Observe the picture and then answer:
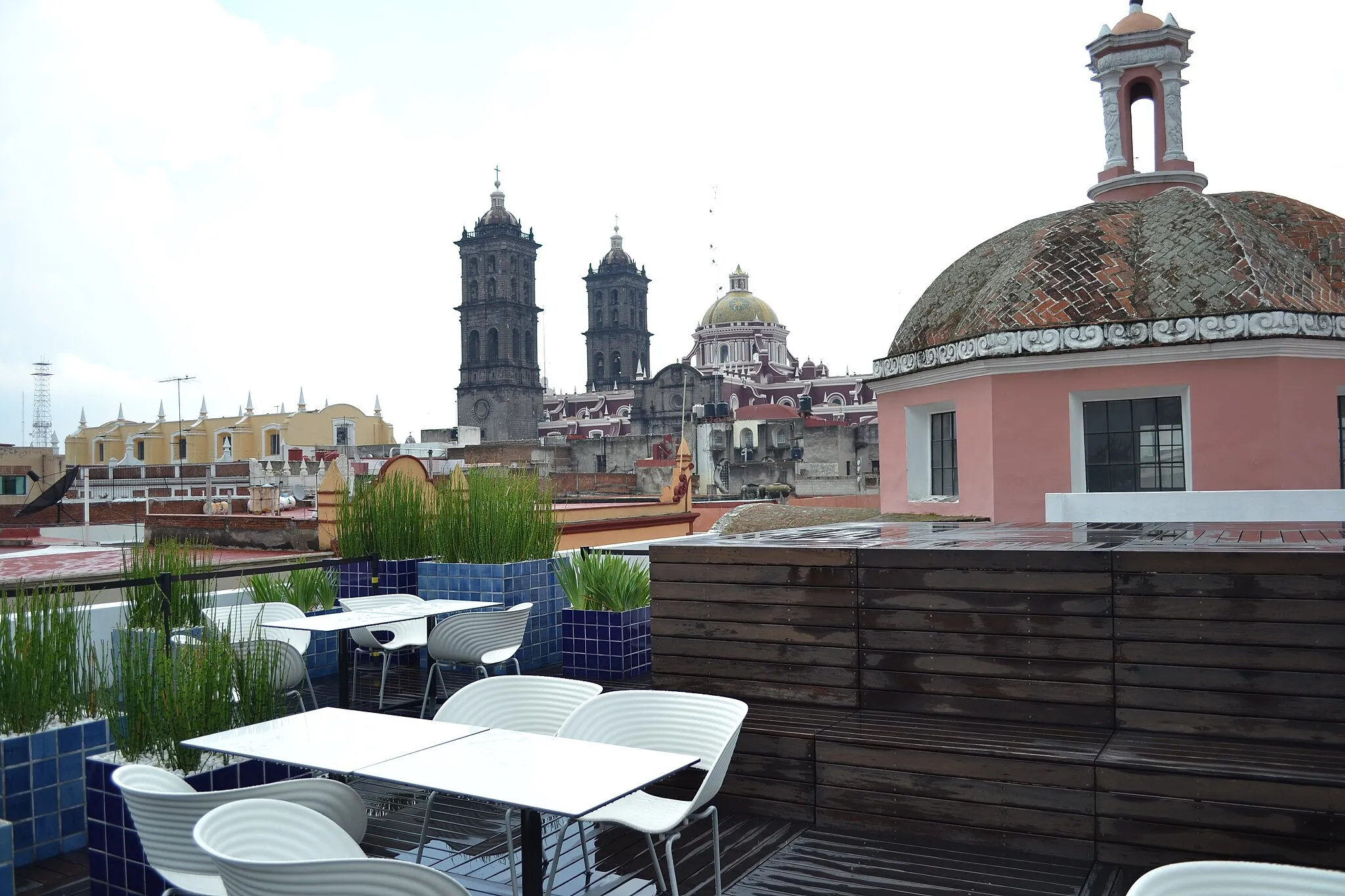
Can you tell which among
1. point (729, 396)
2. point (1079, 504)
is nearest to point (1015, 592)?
point (1079, 504)

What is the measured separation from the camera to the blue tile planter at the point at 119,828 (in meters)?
3.19

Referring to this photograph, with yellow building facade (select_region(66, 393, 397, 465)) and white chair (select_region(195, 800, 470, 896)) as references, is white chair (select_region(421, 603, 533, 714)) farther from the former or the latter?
yellow building facade (select_region(66, 393, 397, 465))

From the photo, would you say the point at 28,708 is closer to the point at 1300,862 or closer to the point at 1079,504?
the point at 1300,862

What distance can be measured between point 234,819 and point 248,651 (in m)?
1.46

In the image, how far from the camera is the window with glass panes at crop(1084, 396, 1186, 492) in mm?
9977

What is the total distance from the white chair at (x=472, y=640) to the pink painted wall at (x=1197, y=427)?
633 centimetres

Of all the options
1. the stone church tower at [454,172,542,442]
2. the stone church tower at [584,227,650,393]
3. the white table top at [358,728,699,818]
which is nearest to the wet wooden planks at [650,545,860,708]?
the white table top at [358,728,699,818]

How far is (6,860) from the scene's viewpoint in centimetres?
281

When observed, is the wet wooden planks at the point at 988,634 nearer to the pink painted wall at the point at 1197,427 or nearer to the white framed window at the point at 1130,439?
the pink painted wall at the point at 1197,427

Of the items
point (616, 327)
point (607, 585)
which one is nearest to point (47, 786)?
point (607, 585)

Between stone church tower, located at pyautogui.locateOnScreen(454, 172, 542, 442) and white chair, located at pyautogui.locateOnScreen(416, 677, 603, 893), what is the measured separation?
235 ft

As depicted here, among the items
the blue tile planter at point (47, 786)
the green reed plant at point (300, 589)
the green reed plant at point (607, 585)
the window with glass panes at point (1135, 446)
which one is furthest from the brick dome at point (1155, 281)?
the blue tile planter at point (47, 786)

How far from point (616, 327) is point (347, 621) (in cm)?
8426

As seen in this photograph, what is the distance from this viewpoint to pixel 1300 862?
3.18 meters
